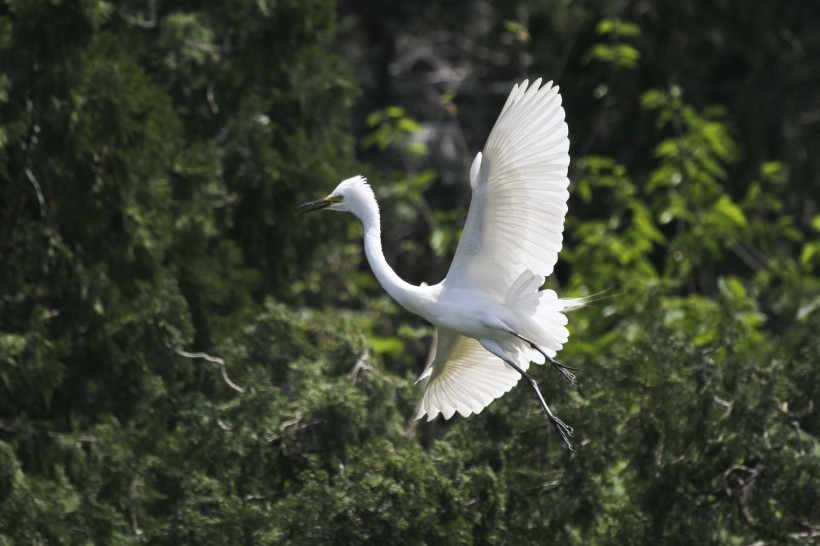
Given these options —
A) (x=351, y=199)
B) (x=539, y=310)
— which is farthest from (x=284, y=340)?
(x=539, y=310)

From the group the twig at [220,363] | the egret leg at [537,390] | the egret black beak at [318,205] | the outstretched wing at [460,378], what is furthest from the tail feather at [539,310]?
the twig at [220,363]

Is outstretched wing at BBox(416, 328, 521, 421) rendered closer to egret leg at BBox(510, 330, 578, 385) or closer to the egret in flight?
the egret in flight

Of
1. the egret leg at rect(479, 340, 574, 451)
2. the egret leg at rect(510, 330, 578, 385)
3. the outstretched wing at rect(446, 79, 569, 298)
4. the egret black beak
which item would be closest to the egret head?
the egret black beak

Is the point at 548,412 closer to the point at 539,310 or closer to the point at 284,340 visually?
the point at 539,310

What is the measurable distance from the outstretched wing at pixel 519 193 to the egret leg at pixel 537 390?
0.29 meters

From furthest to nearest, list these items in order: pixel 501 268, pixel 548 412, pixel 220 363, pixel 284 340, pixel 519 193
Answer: pixel 284 340, pixel 220 363, pixel 501 268, pixel 548 412, pixel 519 193

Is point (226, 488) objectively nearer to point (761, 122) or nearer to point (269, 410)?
point (269, 410)

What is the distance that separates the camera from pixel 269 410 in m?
6.58

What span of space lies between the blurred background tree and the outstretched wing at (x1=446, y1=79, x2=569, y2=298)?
67cm

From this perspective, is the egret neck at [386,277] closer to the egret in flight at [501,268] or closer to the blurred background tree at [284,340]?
the egret in flight at [501,268]

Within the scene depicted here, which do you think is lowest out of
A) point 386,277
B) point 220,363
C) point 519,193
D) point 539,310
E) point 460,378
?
point 220,363

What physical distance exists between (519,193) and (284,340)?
1.68 meters

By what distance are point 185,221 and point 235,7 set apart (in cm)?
142

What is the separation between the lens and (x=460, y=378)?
677 cm
